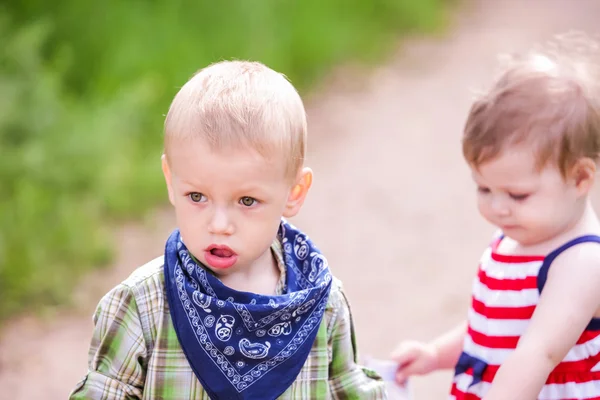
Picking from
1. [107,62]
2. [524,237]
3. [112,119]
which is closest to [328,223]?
[112,119]

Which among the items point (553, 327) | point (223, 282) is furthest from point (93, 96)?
point (553, 327)

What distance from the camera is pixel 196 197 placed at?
2.06m

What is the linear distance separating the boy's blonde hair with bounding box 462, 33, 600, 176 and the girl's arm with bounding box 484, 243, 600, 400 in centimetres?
25

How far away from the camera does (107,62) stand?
5738 millimetres

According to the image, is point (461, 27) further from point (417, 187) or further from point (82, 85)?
point (82, 85)

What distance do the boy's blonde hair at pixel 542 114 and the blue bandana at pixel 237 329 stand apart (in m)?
0.57

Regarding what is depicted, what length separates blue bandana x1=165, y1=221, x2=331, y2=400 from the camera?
2.11 metres

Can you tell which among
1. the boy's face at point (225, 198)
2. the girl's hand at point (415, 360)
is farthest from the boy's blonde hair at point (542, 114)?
the girl's hand at point (415, 360)

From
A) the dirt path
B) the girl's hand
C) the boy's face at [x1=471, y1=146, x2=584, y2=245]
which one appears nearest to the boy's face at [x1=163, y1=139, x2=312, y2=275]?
the boy's face at [x1=471, y1=146, x2=584, y2=245]

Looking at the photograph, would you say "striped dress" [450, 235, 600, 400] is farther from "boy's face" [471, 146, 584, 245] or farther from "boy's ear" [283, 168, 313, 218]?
"boy's ear" [283, 168, 313, 218]

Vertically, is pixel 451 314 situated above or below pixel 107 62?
below

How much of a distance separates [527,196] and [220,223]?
781 mm

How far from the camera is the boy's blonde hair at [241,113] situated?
2.01 m

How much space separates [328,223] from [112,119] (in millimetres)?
1345
